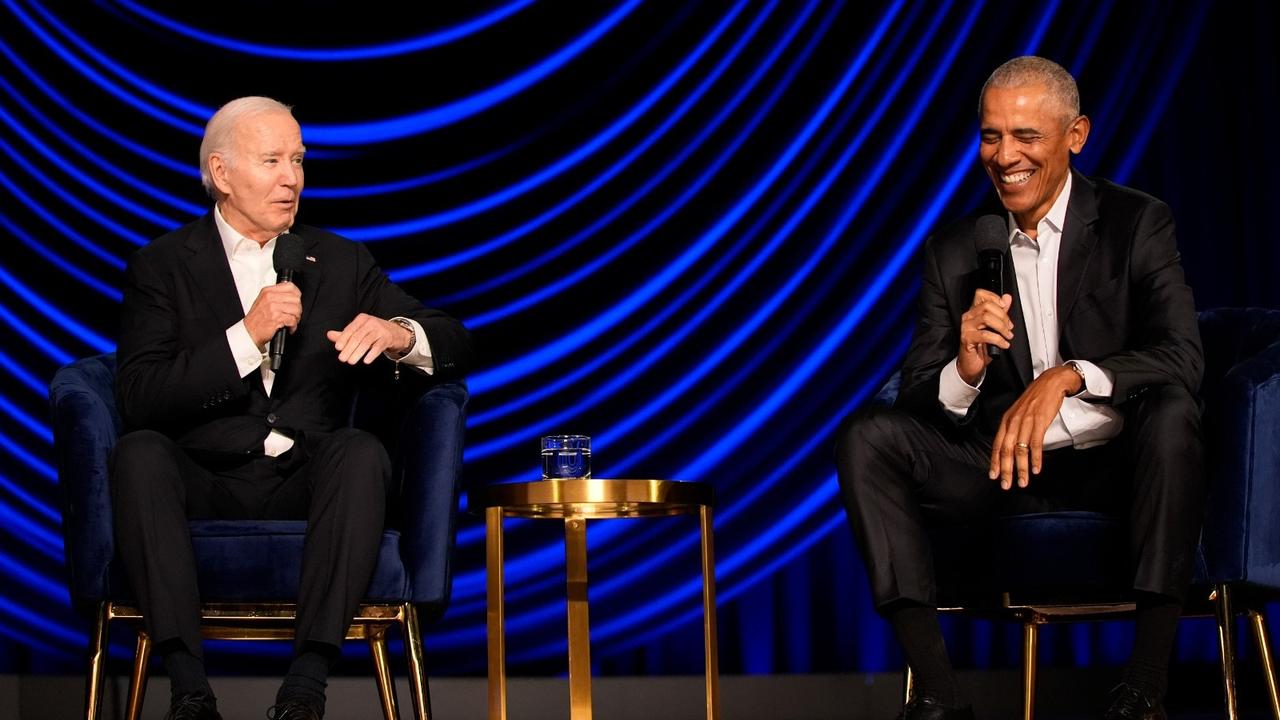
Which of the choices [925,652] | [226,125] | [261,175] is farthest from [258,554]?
[925,652]

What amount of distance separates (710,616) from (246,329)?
919 mm

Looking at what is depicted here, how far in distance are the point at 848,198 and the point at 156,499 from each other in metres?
1.81

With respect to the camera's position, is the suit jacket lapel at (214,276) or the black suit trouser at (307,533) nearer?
the black suit trouser at (307,533)

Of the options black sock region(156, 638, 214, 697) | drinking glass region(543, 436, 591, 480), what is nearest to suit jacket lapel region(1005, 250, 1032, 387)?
drinking glass region(543, 436, 591, 480)

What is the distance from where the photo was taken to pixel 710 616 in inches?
101

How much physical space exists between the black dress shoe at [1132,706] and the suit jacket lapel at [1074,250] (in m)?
0.63

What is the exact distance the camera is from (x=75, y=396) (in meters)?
2.43

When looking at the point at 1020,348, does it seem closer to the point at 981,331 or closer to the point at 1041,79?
the point at 981,331

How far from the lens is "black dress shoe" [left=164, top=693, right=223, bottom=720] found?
2.14m

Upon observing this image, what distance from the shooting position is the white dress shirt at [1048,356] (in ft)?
7.93

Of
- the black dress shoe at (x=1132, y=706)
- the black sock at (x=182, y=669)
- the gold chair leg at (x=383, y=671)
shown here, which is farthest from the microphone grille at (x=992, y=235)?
the black sock at (x=182, y=669)

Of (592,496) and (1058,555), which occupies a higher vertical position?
(592,496)

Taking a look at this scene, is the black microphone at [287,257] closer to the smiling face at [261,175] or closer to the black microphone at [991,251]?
the smiling face at [261,175]

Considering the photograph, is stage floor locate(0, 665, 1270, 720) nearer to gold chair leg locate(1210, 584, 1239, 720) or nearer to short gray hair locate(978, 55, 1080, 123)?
gold chair leg locate(1210, 584, 1239, 720)
